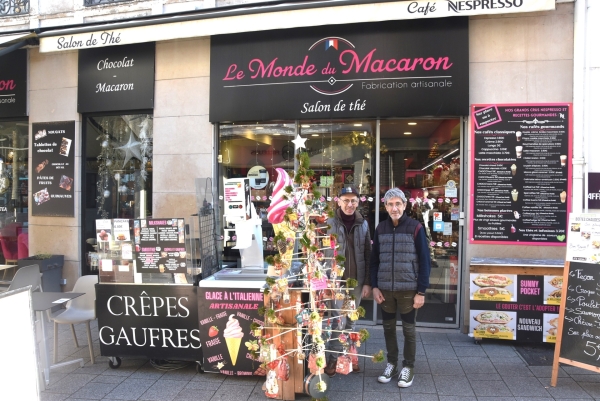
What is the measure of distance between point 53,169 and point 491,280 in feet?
21.5

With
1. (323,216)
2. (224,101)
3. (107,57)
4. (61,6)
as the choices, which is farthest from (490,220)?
(61,6)

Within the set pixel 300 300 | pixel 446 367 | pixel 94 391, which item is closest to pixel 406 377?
pixel 446 367

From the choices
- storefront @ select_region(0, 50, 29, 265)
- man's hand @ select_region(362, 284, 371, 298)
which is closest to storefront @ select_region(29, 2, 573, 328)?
storefront @ select_region(0, 50, 29, 265)

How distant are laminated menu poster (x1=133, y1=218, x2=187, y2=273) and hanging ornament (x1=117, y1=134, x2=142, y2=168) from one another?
2.90 meters

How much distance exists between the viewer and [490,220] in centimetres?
555

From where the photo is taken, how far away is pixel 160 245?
4.37 m

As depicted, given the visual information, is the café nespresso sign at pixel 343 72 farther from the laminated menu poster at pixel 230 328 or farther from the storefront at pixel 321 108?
the laminated menu poster at pixel 230 328

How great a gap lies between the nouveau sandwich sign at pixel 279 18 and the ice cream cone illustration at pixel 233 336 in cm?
367

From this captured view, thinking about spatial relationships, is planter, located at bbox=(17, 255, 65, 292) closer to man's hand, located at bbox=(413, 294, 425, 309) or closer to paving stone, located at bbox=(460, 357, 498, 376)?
man's hand, located at bbox=(413, 294, 425, 309)

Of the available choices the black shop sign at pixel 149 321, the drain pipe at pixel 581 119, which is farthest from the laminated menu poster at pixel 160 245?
the drain pipe at pixel 581 119

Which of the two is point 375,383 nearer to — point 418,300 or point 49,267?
point 418,300

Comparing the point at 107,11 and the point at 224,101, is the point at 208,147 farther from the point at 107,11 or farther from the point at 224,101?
the point at 107,11

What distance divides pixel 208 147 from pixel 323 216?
3276 mm

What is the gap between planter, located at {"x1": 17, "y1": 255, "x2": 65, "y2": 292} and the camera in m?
6.59
